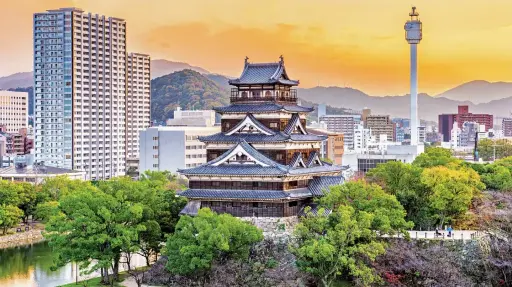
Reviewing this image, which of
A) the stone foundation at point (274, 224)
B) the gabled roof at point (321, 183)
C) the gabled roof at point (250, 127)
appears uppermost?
the gabled roof at point (250, 127)

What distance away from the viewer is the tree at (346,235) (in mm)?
30625

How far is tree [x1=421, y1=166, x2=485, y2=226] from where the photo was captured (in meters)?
37.4

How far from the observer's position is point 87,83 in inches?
3583

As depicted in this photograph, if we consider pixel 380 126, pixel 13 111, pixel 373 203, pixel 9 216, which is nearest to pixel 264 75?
pixel 373 203

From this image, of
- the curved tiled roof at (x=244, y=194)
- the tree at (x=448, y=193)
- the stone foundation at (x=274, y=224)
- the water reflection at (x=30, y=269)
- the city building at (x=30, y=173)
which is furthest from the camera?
the city building at (x=30, y=173)

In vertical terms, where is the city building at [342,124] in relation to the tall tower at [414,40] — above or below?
below

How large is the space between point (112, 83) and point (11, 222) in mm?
45095

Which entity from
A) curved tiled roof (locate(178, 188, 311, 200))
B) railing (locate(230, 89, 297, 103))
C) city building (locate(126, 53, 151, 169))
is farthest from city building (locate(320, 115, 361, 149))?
curved tiled roof (locate(178, 188, 311, 200))

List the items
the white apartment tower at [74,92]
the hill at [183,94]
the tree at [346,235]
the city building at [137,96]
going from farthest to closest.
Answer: the hill at [183,94] < the city building at [137,96] < the white apartment tower at [74,92] < the tree at [346,235]

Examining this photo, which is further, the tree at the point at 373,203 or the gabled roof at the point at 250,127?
the gabled roof at the point at 250,127

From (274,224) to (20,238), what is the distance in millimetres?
23487

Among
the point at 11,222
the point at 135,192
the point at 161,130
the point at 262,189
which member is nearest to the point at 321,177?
the point at 262,189

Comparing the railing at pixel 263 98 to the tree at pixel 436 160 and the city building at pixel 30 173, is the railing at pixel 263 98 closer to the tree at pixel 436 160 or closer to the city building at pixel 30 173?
the tree at pixel 436 160

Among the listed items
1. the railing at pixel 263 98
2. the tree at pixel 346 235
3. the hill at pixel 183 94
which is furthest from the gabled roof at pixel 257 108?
the hill at pixel 183 94
